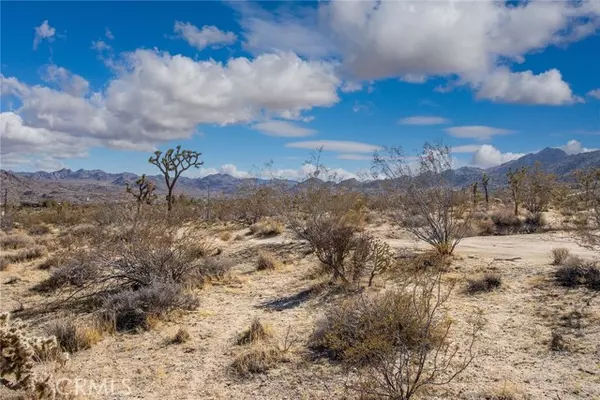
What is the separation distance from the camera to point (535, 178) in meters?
25.5

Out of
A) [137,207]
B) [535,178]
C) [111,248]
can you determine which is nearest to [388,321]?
[111,248]

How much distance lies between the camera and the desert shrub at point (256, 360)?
627 centimetres

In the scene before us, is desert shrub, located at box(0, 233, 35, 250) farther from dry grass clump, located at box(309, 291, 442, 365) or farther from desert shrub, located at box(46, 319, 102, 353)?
dry grass clump, located at box(309, 291, 442, 365)

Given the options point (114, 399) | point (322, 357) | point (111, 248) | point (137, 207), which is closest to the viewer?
point (114, 399)

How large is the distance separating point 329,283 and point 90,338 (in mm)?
5226

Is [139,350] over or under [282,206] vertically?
under

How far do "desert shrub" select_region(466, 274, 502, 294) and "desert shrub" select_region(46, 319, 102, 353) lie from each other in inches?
291

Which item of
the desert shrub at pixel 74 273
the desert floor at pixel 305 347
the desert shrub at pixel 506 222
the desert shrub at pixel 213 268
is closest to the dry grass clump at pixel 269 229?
the desert shrub at pixel 213 268

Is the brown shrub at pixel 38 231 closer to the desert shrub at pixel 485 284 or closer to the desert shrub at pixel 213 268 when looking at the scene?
the desert shrub at pixel 213 268

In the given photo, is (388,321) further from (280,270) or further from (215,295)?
(280,270)

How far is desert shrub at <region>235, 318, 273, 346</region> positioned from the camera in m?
7.30

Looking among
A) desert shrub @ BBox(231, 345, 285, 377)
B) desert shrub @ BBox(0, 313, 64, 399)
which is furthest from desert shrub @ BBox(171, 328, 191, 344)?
desert shrub @ BBox(0, 313, 64, 399)

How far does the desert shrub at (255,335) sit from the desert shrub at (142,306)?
1948 mm

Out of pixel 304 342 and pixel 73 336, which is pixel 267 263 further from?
pixel 73 336
